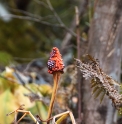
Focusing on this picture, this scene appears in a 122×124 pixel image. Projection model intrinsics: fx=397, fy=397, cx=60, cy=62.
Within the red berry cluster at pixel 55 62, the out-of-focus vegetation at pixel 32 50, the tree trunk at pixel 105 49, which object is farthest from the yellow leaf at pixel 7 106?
the red berry cluster at pixel 55 62

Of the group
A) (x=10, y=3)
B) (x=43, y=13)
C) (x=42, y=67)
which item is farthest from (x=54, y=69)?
(x=43, y=13)

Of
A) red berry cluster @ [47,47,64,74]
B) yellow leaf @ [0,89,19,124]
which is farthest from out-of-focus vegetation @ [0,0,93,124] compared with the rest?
red berry cluster @ [47,47,64,74]

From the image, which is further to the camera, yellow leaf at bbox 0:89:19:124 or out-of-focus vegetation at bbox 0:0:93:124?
out-of-focus vegetation at bbox 0:0:93:124

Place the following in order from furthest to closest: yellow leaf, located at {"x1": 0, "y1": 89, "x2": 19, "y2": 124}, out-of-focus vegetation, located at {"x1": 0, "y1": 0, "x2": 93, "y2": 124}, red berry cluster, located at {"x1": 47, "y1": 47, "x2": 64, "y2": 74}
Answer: out-of-focus vegetation, located at {"x1": 0, "y1": 0, "x2": 93, "y2": 124} < yellow leaf, located at {"x1": 0, "y1": 89, "x2": 19, "y2": 124} < red berry cluster, located at {"x1": 47, "y1": 47, "x2": 64, "y2": 74}

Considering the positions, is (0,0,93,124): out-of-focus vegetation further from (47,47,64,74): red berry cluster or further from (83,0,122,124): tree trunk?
(47,47,64,74): red berry cluster

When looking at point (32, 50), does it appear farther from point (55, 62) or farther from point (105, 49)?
point (55, 62)

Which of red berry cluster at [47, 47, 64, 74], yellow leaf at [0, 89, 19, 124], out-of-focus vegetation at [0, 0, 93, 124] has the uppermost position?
out-of-focus vegetation at [0, 0, 93, 124]

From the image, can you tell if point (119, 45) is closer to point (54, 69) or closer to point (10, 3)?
point (54, 69)

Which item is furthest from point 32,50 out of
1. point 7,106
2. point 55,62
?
point 55,62
